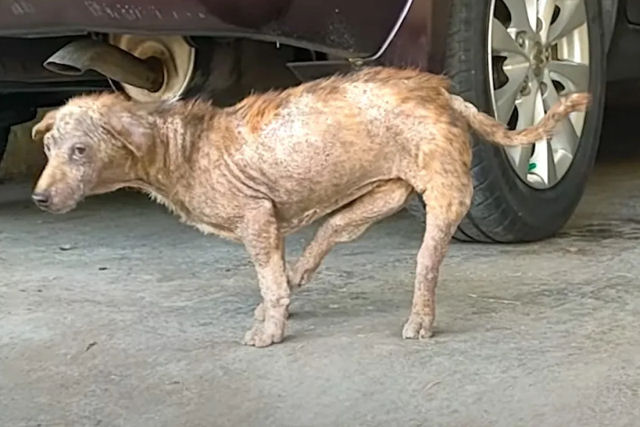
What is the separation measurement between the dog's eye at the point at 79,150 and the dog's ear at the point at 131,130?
56 mm

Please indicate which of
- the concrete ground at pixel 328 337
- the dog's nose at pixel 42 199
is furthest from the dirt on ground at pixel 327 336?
the dog's nose at pixel 42 199

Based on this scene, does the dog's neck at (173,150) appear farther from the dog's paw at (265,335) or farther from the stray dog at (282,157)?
the dog's paw at (265,335)

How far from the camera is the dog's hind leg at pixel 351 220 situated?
216 centimetres

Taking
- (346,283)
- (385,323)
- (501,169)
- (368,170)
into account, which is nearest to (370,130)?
(368,170)

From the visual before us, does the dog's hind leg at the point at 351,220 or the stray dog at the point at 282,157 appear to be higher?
the stray dog at the point at 282,157

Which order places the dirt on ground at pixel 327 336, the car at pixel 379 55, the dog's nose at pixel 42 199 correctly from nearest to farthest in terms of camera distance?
1. the dirt on ground at pixel 327 336
2. the dog's nose at pixel 42 199
3. the car at pixel 379 55

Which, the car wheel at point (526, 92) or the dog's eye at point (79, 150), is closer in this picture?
the dog's eye at point (79, 150)

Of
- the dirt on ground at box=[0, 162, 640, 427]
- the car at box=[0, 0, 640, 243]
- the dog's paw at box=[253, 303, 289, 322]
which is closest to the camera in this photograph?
the dirt on ground at box=[0, 162, 640, 427]

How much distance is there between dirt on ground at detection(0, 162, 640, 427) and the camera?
1713mm

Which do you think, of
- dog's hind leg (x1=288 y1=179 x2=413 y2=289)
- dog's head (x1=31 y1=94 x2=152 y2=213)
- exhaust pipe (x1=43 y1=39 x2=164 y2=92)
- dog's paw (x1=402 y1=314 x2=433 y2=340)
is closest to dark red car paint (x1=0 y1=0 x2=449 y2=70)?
exhaust pipe (x1=43 y1=39 x2=164 y2=92)

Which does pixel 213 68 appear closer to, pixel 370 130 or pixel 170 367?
pixel 370 130

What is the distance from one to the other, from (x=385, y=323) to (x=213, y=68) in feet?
2.77

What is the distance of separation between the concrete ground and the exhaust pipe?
1.47 ft

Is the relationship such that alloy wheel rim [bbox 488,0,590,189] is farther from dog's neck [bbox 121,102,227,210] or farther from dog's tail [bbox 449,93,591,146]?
dog's neck [bbox 121,102,227,210]
